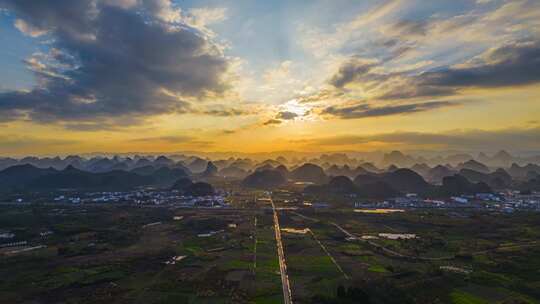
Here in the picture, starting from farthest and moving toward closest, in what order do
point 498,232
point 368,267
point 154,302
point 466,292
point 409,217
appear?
point 409,217, point 498,232, point 368,267, point 466,292, point 154,302

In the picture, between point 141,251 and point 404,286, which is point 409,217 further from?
point 141,251

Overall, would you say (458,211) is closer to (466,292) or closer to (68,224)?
(466,292)

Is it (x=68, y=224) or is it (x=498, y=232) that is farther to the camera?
(x=68, y=224)

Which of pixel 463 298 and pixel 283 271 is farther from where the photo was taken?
pixel 283 271

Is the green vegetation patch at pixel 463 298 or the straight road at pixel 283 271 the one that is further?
the straight road at pixel 283 271

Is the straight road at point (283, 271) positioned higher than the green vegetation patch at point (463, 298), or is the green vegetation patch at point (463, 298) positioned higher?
the straight road at point (283, 271)

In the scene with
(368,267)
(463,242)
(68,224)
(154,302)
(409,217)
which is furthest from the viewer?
(409,217)

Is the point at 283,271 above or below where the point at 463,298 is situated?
above

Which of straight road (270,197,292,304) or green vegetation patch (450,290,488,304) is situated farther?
straight road (270,197,292,304)

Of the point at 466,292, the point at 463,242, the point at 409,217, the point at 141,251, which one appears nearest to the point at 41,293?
the point at 141,251

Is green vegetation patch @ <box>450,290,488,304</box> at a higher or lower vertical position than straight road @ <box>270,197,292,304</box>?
lower
